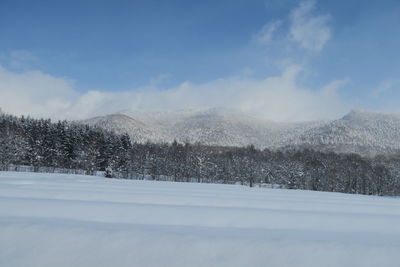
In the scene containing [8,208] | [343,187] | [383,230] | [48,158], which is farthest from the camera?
[343,187]

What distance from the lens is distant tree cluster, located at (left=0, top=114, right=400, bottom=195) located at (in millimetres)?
61625

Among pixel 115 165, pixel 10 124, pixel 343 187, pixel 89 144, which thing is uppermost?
pixel 10 124

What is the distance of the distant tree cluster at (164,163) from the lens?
202 ft

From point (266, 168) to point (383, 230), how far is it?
227 feet

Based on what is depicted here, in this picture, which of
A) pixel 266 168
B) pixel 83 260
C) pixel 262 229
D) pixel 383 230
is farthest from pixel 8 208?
pixel 266 168

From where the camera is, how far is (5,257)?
18.6ft

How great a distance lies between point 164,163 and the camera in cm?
7588

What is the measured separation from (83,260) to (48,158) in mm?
63327

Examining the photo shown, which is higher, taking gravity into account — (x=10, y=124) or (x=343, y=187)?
(x=10, y=124)

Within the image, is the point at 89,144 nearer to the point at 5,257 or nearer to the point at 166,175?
the point at 166,175

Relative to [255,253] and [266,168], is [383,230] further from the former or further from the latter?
[266,168]

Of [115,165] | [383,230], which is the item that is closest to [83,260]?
[383,230]

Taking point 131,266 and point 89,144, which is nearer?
point 131,266

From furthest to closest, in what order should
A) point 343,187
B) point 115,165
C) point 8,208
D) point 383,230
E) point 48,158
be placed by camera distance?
point 343,187 → point 115,165 → point 48,158 → point 8,208 → point 383,230
